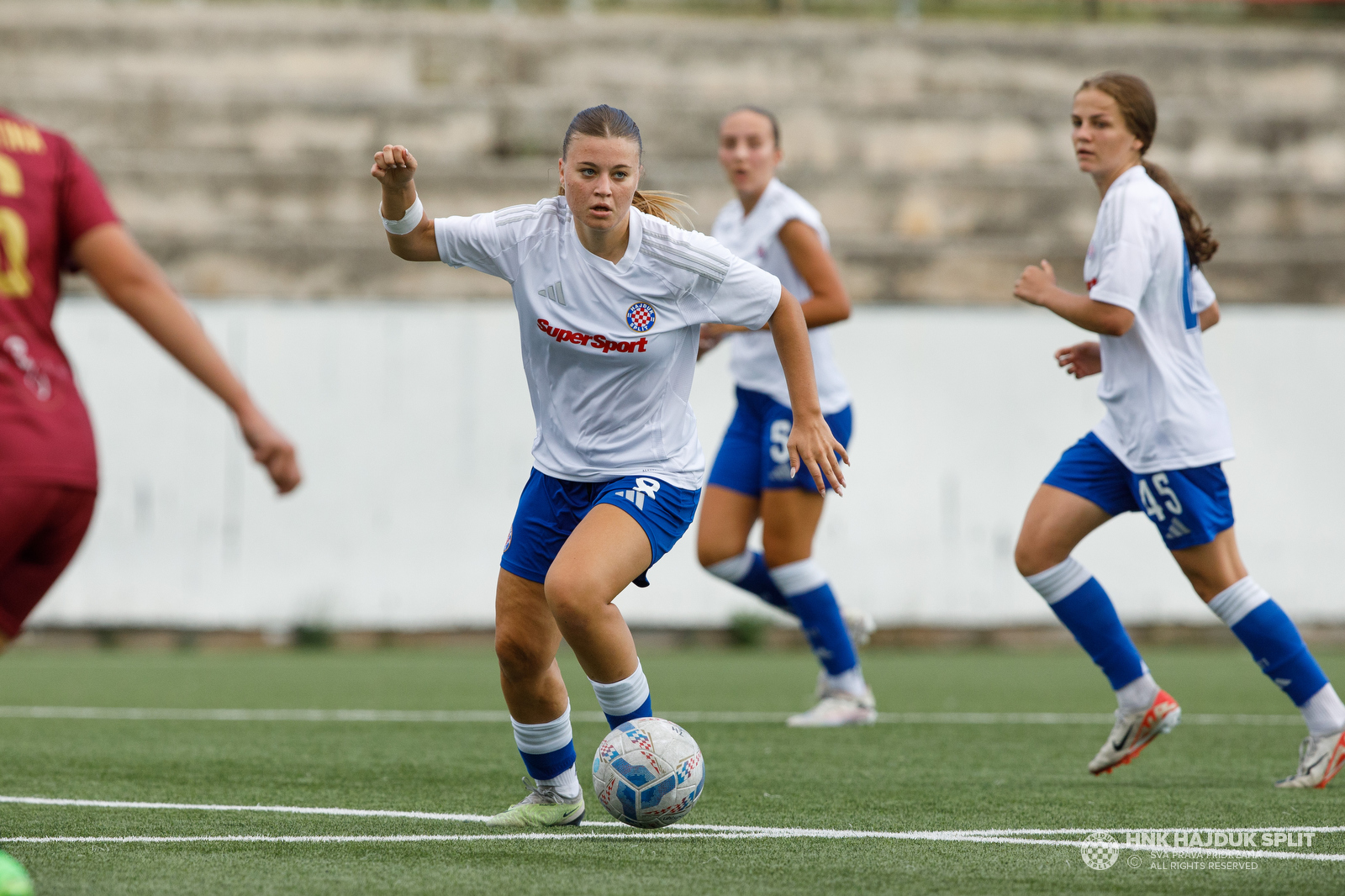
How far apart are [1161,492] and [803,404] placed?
1.62m

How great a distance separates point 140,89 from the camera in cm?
1480

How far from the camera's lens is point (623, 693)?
440 cm

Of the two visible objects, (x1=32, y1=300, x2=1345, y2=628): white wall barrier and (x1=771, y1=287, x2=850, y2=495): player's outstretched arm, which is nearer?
(x1=771, y1=287, x2=850, y2=495): player's outstretched arm

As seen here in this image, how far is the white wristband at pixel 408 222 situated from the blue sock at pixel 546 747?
4.47ft

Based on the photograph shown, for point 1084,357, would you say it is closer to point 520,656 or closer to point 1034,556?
point 1034,556

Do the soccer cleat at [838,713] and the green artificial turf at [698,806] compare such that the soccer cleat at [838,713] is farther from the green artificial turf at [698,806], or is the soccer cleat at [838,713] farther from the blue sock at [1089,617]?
the blue sock at [1089,617]

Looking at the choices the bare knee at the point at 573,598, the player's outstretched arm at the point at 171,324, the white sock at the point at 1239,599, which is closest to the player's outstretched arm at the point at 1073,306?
the white sock at the point at 1239,599

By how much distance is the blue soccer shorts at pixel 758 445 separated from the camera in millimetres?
7082

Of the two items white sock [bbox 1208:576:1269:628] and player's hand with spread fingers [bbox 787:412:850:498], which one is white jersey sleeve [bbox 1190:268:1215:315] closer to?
white sock [bbox 1208:576:1269:628]

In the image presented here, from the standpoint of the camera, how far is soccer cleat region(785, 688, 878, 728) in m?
7.01

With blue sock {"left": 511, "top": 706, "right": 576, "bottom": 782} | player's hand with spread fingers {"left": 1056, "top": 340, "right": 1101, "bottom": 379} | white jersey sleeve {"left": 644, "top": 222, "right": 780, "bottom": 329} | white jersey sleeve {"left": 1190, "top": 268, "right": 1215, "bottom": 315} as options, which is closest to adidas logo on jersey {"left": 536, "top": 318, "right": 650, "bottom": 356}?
white jersey sleeve {"left": 644, "top": 222, "right": 780, "bottom": 329}

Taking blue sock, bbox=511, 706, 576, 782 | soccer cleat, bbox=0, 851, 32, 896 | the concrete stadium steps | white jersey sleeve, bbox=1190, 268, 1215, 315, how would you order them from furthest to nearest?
1. the concrete stadium steps
2. white jersey sleeve, bbox=1190, 268, 1215, 315
3. blue sock, bbox=511, 706, 576, 782
4. soccer cleat, bbox=0, 851, 32, 896

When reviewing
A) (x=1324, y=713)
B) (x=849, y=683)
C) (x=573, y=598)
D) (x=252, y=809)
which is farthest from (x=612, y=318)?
(x=849, y=683)

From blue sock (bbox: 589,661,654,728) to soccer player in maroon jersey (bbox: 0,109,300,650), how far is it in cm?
158
